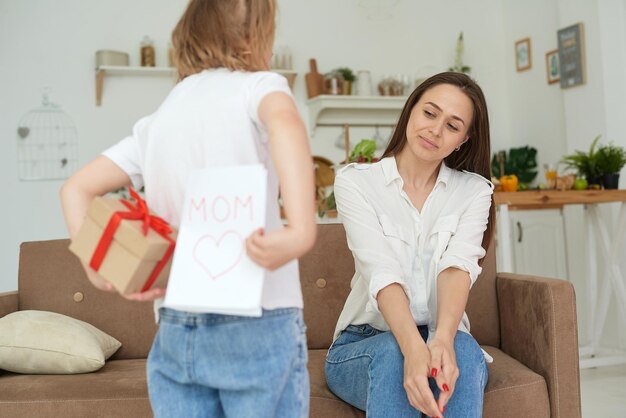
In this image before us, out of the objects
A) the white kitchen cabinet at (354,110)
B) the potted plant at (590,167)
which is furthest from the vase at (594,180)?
the white kitchen cabinet at (354,110)

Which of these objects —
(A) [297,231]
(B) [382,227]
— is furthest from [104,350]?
(A) [297,231]

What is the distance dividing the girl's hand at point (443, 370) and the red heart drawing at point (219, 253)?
0.75 metres

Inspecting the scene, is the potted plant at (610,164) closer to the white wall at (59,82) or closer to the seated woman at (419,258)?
the seated woman at (419,258)

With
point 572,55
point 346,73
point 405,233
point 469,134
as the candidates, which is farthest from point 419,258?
point 346,73

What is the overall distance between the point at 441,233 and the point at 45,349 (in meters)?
1.16

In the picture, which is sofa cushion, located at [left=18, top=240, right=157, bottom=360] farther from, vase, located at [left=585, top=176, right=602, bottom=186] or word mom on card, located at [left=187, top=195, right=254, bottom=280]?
vase, located at [left=585, top=176, right=602, bottom=186]

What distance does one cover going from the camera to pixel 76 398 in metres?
1.96

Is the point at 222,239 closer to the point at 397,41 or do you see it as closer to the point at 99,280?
the point at 99,280

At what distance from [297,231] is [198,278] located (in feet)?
0.51

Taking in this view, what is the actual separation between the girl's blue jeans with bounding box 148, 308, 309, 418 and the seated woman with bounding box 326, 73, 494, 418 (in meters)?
0.55

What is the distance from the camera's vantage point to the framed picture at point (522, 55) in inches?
235

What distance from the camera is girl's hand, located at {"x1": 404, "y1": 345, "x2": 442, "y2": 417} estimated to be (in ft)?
5.20

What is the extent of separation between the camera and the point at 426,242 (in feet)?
6.58

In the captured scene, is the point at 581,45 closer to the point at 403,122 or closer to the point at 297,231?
the point at 403,122
